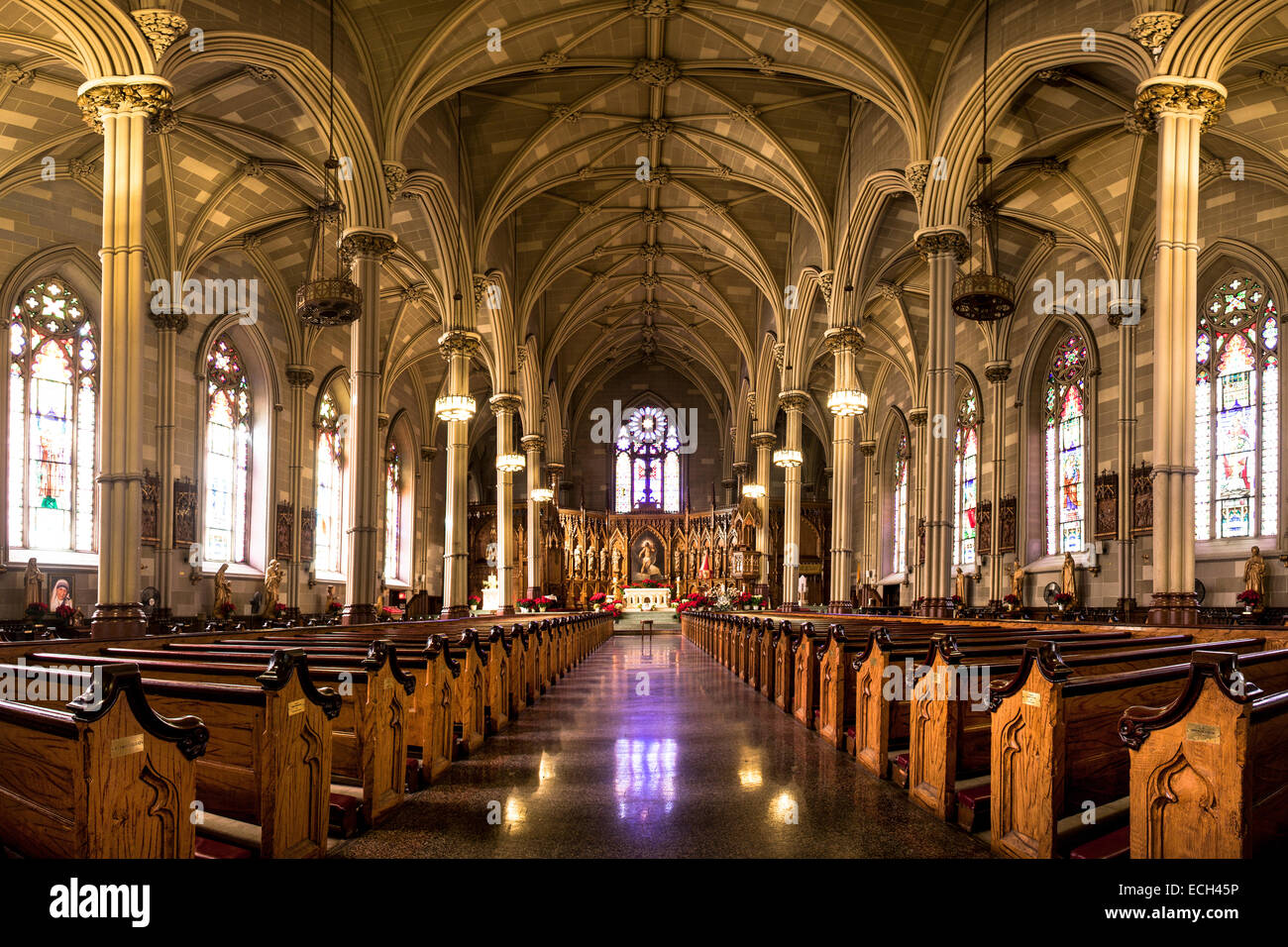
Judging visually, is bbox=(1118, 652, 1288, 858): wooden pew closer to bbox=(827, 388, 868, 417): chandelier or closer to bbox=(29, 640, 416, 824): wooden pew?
bbox=(29, 640, 416, 824): wooden pew

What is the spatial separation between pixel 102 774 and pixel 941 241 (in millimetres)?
16970

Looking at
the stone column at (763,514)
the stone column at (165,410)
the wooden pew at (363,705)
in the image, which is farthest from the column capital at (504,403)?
the wooden pew at (363,705)

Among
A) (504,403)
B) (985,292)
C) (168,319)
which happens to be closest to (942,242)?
(985,292)

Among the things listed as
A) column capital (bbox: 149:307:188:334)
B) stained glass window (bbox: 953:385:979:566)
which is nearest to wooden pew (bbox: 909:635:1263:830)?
column capital (bbox: 149:307:188:334)

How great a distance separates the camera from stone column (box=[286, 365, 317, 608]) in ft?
84.6

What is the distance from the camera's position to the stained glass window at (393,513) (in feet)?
110

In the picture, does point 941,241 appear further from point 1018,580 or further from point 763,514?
point 763,514

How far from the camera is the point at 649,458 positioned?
150 feet

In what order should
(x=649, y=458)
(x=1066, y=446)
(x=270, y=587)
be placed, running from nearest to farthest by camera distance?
(x=270, y=587) → (x=1066, y=446) → (x=649, y=458)

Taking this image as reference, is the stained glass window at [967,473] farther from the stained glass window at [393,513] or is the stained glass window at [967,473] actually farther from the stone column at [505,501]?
the stained glass window at [393,513]

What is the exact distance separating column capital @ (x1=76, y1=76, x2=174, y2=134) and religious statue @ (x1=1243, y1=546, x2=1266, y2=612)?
19.1 meters
